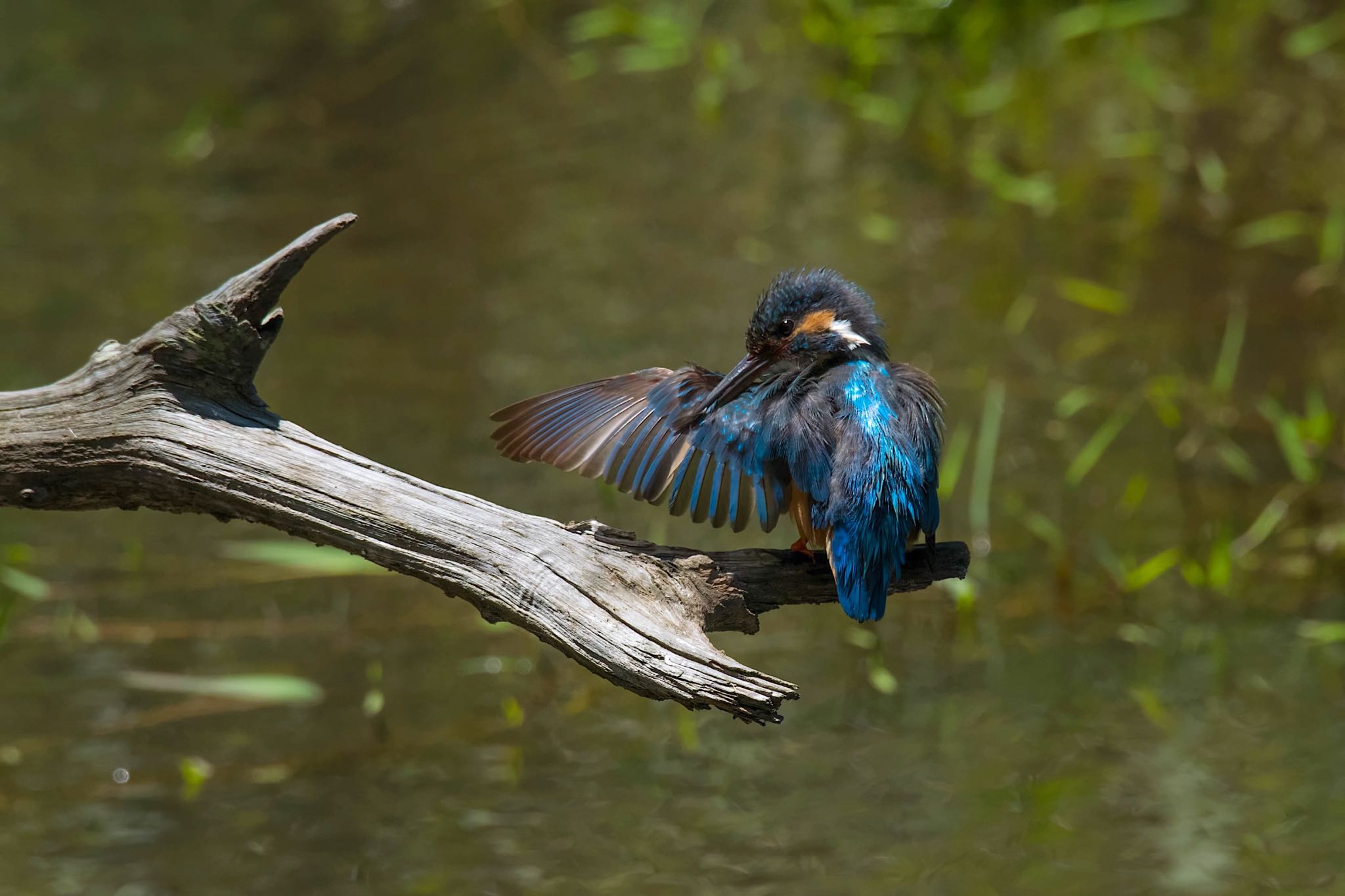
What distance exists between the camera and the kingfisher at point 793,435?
2572 mm

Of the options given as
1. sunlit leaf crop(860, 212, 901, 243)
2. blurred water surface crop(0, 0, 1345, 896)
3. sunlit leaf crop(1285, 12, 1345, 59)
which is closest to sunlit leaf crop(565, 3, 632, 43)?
blurred water surface crop(0, 0, 1345, 896)

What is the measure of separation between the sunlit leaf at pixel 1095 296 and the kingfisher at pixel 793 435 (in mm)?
2688

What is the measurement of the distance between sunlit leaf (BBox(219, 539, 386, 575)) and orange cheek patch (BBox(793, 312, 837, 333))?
1.10 meters

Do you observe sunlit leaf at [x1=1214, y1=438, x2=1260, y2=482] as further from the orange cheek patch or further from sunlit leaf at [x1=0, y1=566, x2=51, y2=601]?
sunlit leaf at [x1=0, y1=566, x2=51, y2=601]

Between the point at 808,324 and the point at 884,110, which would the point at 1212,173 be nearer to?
the point at 884,110

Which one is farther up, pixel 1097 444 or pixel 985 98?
pixel 985 98

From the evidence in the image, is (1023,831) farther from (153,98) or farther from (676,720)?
(153,98)

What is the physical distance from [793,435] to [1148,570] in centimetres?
188

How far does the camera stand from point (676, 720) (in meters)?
4.12

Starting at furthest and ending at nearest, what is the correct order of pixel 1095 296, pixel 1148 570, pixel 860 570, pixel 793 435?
1. pixel 1095 296
2. pixel 1148 570
3. pixel 793 435
4. pixel 860 570

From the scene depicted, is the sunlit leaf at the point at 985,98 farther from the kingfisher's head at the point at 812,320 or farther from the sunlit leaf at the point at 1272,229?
the kingfisher's head at the point at 812,320

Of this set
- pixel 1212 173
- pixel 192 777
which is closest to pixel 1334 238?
pixel 1212 173

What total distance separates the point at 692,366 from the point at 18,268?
4.14m

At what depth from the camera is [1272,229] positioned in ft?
18.7
